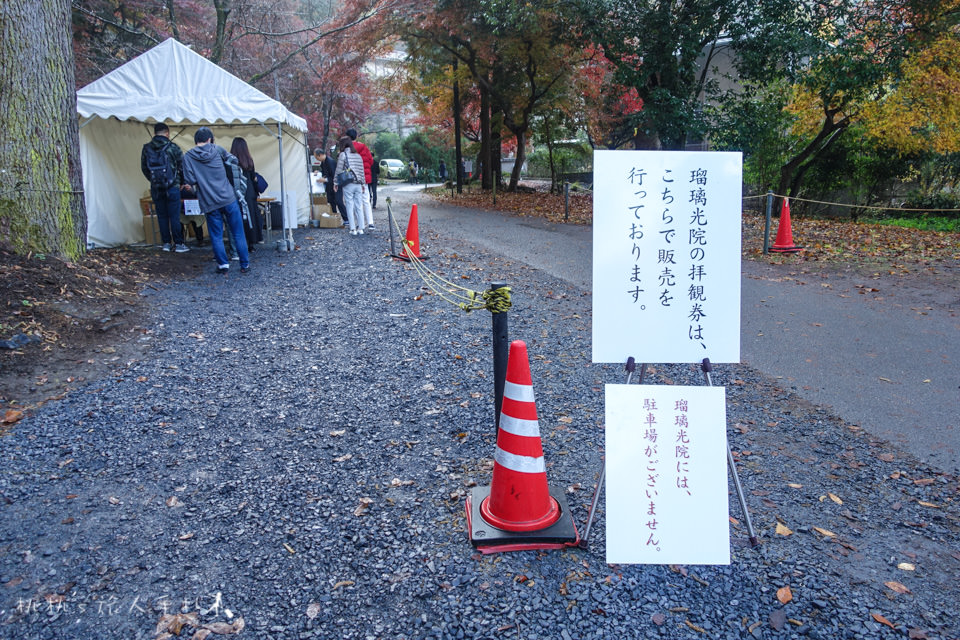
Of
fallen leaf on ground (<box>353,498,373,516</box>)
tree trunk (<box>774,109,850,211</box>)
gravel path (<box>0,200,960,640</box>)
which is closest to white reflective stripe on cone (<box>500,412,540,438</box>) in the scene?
gravel path (<box>0,200,960,640</box>)

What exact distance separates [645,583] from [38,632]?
2.45 meters

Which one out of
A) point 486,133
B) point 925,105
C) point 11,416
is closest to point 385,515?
point 11,416

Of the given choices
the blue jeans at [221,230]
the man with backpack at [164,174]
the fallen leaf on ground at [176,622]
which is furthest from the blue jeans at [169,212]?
the fallen leaf on ground at [176,622]

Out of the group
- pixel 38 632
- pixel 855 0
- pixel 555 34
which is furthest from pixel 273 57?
pixel 38 632

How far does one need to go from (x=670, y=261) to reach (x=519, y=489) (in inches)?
50.5

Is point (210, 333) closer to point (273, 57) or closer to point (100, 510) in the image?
point (100, 510)

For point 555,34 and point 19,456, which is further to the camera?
point 555,34

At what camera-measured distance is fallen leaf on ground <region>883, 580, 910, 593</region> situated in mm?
2508

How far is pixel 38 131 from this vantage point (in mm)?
6539

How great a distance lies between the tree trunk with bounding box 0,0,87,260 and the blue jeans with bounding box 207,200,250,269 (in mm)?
1615

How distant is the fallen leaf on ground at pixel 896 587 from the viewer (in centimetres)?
251

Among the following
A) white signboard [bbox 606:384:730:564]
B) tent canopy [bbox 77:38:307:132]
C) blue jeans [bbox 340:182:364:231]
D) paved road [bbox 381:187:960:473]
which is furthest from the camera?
blue jeans [bbox 340:182:364:231]

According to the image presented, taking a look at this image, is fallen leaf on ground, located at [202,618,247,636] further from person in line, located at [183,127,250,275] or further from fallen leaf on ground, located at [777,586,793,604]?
person in line, located at [183,127,250,275]

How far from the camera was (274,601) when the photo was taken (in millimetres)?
2459
